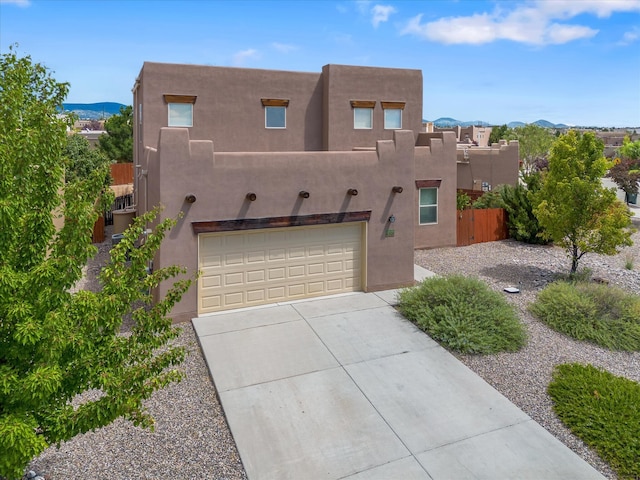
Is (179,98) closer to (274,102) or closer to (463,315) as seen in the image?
(274,102)

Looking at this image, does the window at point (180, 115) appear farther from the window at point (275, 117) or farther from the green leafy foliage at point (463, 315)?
the green leafy foliage at point (463, 315)

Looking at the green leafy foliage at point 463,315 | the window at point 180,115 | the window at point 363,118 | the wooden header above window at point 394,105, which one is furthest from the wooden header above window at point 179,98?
the green leafy foliage at point 463,315

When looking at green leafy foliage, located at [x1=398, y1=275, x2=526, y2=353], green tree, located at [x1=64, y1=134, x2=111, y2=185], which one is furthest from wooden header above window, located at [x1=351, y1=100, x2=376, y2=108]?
green tree, located at [x1=64, y1=134, x2=111, y2=185]

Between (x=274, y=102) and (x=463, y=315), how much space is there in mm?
11823

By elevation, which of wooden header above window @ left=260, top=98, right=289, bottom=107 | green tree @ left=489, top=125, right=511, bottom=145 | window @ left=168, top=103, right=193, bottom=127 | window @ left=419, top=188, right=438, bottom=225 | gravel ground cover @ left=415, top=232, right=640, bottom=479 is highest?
green tree @ left=489, top=125, right=511, bottom=145

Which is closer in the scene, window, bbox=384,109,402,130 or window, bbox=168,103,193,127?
window, bbox=168,103,193,127

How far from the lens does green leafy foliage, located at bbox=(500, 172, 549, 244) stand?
791 inches

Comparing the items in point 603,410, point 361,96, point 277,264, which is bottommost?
point 603,410

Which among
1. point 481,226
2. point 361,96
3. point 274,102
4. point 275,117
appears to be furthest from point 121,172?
point 481,226

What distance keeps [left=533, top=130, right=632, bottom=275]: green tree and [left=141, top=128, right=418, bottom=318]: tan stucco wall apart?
5.01 m

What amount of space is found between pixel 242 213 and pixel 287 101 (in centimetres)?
871

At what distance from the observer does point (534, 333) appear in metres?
11.1

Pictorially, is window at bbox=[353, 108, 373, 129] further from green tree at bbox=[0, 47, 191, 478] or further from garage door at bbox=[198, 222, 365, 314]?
green tree at bbox=[0, 47, 191, 478]

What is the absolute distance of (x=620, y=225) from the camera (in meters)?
14.0
